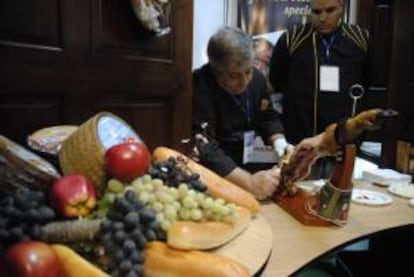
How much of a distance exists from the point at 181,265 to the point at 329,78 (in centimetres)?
163

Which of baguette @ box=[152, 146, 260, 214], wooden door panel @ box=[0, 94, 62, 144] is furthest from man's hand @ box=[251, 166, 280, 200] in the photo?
wooden door panel @ box=[0, 94, 62, 144]

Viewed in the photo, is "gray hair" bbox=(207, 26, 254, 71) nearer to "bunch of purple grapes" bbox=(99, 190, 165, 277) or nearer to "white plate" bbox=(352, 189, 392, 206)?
"white plate" bbox=(352, 189, 392, 206)

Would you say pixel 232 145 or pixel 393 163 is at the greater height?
pixel 232 145

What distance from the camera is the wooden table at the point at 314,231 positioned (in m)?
0.95

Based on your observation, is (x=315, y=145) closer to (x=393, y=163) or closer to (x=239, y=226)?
(x=239, y=226)

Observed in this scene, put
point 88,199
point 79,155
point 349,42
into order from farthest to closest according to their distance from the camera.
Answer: point 349,42 < point 79,155 < point 88,199

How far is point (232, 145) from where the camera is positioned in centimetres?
172

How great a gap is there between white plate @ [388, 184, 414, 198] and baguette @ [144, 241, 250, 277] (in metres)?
0.95

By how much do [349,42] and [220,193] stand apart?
55.6 inches

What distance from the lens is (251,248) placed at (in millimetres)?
906

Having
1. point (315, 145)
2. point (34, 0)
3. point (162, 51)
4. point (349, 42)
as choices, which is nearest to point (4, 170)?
point (34, 0)

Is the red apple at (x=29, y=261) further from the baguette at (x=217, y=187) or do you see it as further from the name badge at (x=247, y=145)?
the name badge at (x=247, y=145)

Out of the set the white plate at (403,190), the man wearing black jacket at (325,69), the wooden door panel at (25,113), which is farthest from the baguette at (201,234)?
the man wearing black jacket at (325,69)

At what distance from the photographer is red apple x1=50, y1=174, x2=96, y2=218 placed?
2.48 ft
